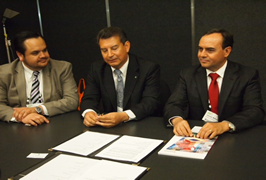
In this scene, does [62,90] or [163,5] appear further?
[163,5]

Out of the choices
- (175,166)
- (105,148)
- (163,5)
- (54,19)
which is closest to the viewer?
(175,166)

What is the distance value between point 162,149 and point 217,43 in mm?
1121

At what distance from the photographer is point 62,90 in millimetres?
A: 2721

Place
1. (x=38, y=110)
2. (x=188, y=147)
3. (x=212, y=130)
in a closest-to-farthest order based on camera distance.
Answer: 1. (x=188, y=147)
2. (x=212, y=130)
3. (x=38, y=110)

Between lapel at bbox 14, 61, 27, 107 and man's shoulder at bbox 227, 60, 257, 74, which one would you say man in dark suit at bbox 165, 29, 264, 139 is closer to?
man's shoulder at bbox 227, 60, 257, 74

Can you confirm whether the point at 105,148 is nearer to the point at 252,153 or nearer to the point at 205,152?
the point at 205,152

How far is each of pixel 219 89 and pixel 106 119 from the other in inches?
36.2

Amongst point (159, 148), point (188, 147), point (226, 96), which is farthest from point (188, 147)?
point (226, 96)

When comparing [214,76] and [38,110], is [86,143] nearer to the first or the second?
[38,110]

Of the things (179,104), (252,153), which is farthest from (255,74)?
(252,153)

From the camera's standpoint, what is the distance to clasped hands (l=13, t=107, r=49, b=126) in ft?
6.85

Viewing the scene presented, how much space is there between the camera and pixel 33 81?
2.61m

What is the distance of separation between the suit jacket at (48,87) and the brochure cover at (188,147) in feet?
4.03

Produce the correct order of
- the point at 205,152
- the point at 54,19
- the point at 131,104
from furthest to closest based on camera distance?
the point at 54,19, the point at 131,104, the point at 205,152
